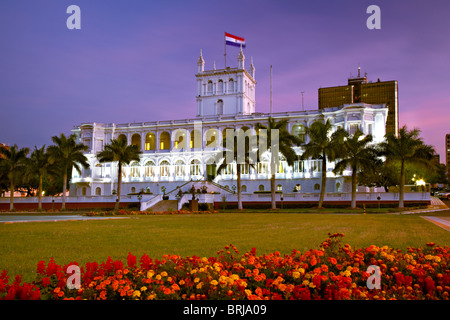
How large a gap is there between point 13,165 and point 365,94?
16241 centimetres

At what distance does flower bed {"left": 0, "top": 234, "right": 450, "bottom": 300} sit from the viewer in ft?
19.9

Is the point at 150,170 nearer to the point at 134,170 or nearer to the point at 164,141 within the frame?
the point at 134,170

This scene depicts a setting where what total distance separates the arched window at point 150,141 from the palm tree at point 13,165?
29.2m

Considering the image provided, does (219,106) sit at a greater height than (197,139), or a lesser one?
greater

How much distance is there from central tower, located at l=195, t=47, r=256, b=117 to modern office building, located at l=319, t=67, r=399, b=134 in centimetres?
10543

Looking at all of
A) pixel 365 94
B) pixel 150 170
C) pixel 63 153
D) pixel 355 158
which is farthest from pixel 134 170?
pixel 365 94

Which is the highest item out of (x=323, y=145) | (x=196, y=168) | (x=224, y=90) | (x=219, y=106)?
(x=224, y=90)

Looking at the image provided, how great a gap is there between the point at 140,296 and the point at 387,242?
36.0 feet

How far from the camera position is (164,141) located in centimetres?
8900

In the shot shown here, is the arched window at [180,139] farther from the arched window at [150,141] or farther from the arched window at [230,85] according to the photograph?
the arched window at [230,85]

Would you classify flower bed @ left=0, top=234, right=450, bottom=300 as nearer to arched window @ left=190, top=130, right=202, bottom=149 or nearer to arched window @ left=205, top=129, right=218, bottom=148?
arched window @ left=205, top=129, right=218, bottom=148

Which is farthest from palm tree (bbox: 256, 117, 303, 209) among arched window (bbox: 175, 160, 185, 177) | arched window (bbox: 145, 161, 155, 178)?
arched window (bbox: 145, 161, 155, 178)

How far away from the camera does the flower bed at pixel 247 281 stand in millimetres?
6051
